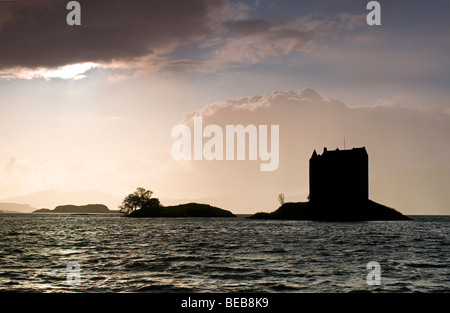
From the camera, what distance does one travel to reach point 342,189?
164 metres

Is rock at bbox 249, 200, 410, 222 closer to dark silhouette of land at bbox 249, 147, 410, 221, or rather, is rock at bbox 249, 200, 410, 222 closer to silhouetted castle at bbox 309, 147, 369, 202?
dark silhouette of land at bbox 249, 147, 410, 221

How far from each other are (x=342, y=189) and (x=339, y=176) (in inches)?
204

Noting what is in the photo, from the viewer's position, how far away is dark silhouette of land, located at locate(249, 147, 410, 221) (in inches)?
6289

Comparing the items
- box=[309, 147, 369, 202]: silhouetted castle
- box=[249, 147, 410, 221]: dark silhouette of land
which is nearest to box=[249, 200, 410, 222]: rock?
box=[249, 147, 410, 221]: dark silhouette of land

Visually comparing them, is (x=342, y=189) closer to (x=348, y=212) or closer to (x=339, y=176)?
(x=339, y=176)

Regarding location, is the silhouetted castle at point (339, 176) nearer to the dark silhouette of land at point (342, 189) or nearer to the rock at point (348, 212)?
the dark silhouette of land at point (342, 189)

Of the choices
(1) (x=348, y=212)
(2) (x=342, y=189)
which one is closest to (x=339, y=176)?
(2) (x=342, y=189)

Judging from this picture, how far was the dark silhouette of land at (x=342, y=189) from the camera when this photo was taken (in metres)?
160

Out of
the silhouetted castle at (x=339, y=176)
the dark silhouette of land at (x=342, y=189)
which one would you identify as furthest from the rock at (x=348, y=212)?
the silhouetted castle at (x=339, y=176)

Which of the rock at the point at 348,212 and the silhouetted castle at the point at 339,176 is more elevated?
the silhouetted castle at the point at 339,176
